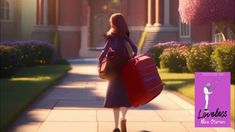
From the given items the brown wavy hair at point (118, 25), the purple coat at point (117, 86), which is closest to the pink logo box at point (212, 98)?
the purple coat at point (117, 86)

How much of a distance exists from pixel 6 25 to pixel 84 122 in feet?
99.9

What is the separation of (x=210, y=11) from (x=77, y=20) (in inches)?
622

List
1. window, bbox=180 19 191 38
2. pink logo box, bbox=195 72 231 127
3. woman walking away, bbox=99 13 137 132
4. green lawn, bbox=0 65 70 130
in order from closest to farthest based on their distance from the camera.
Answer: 1. pink logo box, bbox=195 72 231 127
2. woman walking away, bbox=99 13 137 132
3. green lawn, bbox=0 65 70 130
4. window, bbox=180 19 191 38

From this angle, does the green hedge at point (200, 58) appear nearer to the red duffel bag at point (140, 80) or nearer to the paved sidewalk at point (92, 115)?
the paved sidewalk at point (92, 115)

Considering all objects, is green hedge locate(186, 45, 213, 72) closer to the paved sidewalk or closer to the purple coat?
the paved sidewalk

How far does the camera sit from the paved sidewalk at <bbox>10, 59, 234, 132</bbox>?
319 inches

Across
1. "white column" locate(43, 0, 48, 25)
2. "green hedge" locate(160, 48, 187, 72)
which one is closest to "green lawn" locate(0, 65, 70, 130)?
"green hedge" locate(160, 48, 187, 72)

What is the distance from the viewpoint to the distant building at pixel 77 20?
34.2 m

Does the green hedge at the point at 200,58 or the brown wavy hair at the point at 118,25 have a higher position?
the brown wavy hair at the point at 118,25

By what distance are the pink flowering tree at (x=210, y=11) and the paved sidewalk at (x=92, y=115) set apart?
10.8 meters

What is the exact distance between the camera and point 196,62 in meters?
18.9

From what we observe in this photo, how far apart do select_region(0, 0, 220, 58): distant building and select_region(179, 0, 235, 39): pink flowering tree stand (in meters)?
9.25

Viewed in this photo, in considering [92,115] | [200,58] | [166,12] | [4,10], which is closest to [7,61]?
[200,58]

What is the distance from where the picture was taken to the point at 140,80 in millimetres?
7258
